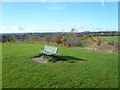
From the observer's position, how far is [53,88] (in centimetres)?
354

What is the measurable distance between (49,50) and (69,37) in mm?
8350

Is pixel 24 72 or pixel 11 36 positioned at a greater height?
pixel 11 36

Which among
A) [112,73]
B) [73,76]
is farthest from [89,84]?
[112,73]

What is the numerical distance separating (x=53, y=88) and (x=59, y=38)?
14.8 metres

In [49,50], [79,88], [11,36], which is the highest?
[11,36]

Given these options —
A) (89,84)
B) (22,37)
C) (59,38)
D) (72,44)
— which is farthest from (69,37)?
(89,84)

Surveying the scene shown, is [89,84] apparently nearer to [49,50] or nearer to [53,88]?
[53,88]

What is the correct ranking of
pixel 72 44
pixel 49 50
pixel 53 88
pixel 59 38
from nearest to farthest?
pixel 53 88 → pixel 49 50 → pixel 72 44 → pixel 59 38

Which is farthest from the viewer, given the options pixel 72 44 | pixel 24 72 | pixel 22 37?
pixel 22 37

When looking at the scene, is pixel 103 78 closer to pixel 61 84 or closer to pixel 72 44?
pixel 61 84

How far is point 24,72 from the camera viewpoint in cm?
479

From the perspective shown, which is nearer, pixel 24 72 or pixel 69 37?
pixel 24 72

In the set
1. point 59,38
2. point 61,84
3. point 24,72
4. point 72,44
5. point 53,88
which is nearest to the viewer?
point 53,88

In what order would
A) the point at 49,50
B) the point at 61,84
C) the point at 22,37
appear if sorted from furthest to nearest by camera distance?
the point at 22,37 < the point at 49,50 < the point at 61,84
